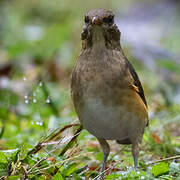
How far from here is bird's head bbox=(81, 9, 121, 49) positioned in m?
4.05

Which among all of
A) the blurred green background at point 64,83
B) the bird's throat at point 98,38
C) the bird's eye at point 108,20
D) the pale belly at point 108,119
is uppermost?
the bird's eye at point 108,20

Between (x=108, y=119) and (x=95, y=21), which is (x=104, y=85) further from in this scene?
(x=95, y=21)

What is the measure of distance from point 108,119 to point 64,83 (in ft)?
14.4

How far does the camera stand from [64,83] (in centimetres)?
838

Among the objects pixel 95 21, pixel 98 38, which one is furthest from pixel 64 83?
pixel 95 21

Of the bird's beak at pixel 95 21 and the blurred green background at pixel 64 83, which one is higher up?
Result: the bird's beak at pixel 95 21

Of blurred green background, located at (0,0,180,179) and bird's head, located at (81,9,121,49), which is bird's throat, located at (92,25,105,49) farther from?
blurred green background, located at (0,0,180,179)

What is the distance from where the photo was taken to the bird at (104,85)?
4.00m

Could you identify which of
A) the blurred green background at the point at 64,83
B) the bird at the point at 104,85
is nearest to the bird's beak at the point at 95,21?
the bird at the point at 104,85

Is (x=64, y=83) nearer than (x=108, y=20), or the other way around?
(x=108, y=20)

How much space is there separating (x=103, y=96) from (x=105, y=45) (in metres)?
0.47

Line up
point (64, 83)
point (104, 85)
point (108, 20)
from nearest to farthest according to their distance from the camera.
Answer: point (104, 85) → point (108, 20) → point (64, 83)

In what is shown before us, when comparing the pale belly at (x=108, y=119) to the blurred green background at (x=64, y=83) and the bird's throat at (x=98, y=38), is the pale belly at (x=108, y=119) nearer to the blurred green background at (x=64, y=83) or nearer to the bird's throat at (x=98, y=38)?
the blurred green background at (x=64, y=83)

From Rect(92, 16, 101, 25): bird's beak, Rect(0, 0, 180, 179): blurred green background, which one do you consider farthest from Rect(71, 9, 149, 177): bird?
Rect(0, 0, 180, 179): blurred green background
